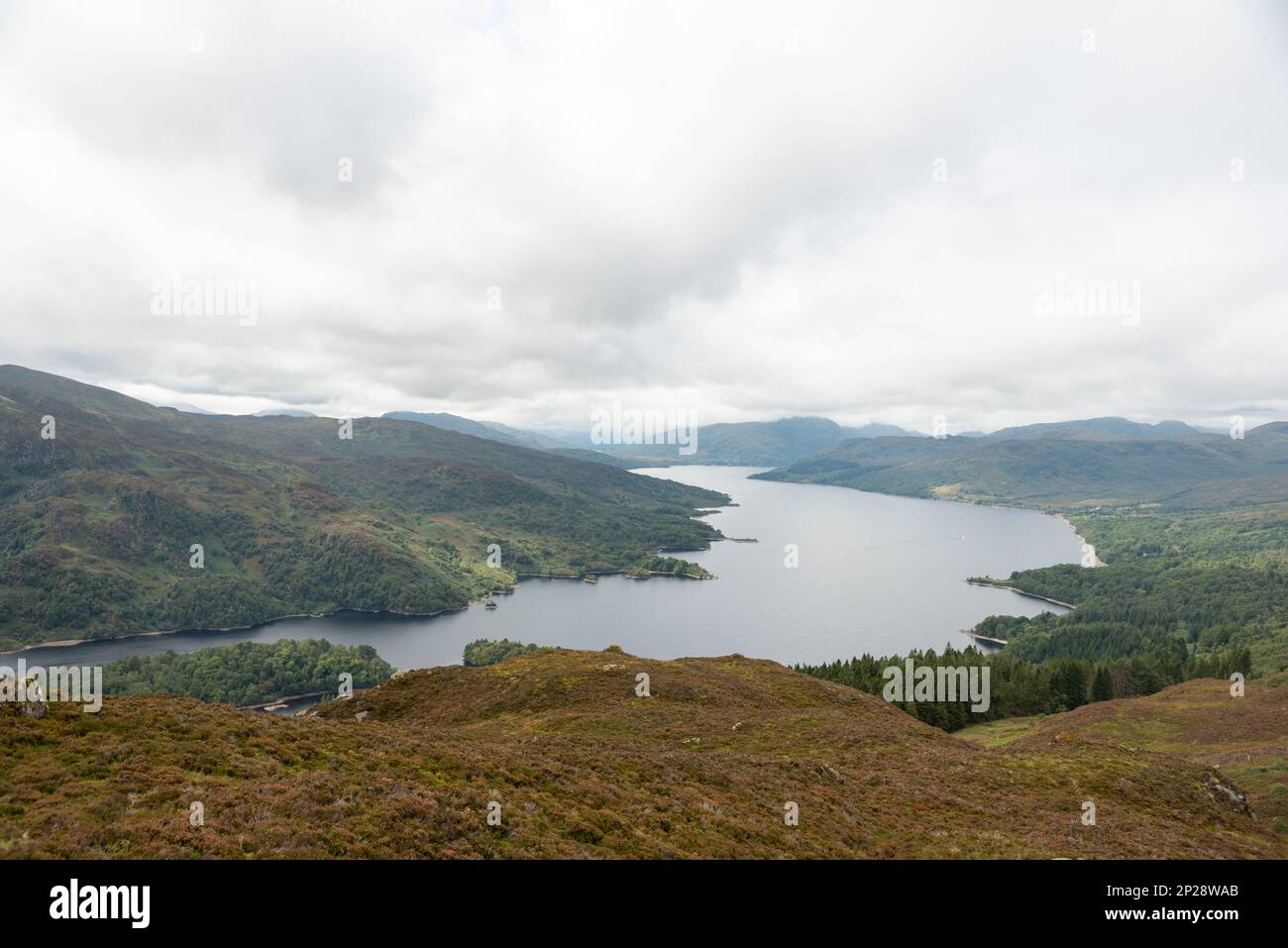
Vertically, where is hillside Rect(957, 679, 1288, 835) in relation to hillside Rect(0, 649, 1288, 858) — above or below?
below

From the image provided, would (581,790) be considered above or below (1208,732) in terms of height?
above

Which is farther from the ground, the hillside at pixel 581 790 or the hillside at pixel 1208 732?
the hillside at pixel 581 790

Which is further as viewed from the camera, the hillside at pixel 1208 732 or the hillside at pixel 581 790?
the hillside at pixel 1208 732

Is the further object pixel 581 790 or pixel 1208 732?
pixel 1208 732

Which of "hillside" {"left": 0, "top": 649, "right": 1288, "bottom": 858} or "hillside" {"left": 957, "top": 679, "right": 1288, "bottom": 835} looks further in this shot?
"hillside" {"left": 957, "top": 679, "right": 1288, "bottom": 835}
